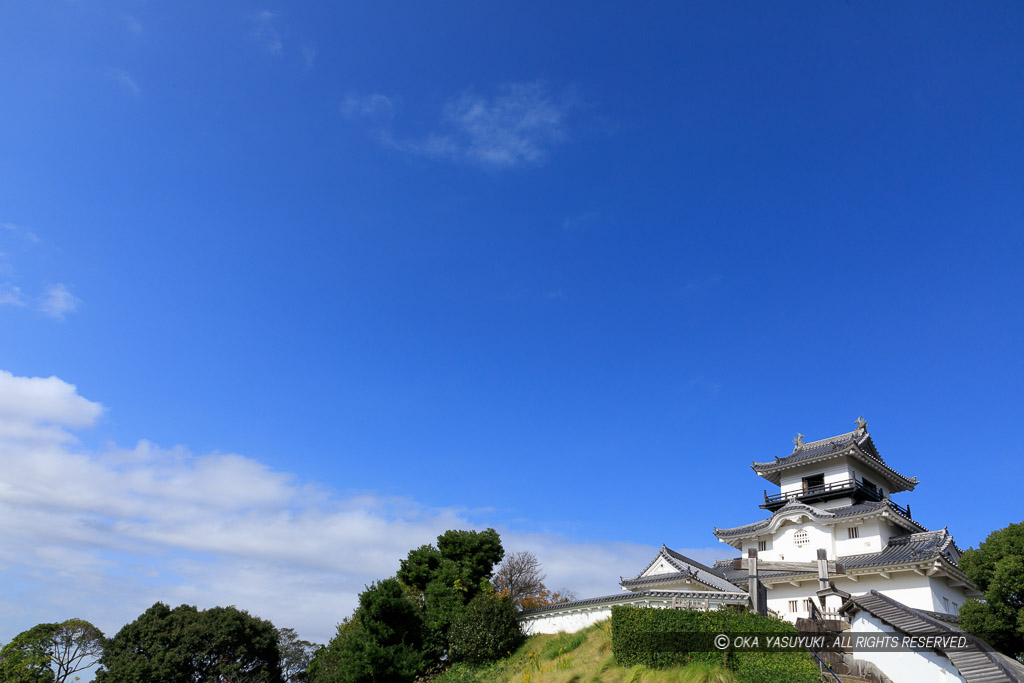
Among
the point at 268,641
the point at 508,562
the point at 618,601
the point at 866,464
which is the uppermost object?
the point at 866,464

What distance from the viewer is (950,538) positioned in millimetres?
29172

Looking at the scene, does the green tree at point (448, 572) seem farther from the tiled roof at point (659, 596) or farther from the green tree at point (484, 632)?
the tiled roof at point (659, 596)

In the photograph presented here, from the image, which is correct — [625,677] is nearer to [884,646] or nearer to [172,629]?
[884,646]

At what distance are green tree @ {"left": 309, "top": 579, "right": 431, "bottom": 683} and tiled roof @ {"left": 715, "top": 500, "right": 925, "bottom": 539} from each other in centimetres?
2081

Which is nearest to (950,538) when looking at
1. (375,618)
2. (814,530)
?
(814,530)

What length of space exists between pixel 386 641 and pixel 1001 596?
23962 mm

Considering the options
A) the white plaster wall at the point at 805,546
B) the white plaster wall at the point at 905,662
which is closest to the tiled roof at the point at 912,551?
the white plaster wall at the point at 805,546

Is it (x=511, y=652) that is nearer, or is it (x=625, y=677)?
(x=625, y=677)

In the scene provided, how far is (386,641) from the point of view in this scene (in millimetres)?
26312

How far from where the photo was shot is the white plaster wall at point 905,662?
14.0 m

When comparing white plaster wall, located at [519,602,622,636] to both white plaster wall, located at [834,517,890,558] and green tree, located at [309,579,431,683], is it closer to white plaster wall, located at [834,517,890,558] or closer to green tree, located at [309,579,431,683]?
green tree, located at [309,579,431,683]

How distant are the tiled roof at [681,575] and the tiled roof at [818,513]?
3.58 meters

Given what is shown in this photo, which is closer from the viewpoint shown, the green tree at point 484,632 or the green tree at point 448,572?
the green tree at point 484,632

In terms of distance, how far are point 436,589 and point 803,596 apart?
18785 millimetres
